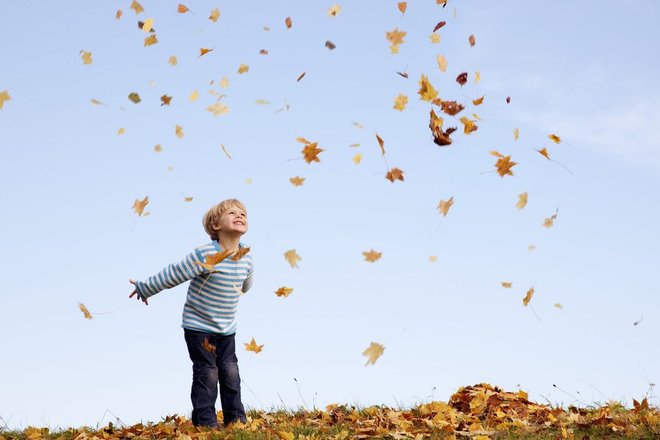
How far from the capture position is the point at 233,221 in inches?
272

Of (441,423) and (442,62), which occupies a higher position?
(442,62)

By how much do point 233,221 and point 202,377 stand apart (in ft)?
4.67

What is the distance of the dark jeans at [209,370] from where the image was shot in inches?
269

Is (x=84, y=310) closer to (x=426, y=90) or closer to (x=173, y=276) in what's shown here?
(x=173, y=276)

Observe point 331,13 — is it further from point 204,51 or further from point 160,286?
point 160,286

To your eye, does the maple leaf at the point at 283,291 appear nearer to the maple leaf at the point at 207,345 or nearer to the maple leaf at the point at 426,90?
the maple leaf at the point at 207,345

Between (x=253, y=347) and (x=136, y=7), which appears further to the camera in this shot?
(x=136, y=7)

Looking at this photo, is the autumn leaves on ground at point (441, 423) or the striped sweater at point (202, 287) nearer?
the autumn leaves on ground at point (441, 423)

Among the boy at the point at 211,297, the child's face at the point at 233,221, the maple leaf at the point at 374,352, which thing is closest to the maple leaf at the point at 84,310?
the boy at the point at 211,297

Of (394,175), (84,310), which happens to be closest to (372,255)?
(394,175)

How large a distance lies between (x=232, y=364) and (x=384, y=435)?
1661 millimetres

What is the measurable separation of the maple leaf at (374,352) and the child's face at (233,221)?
177 centimetres

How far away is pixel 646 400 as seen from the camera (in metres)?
7.56

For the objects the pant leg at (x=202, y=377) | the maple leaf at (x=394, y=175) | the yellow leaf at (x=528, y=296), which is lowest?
the pant leg at (x=202, y=377)
